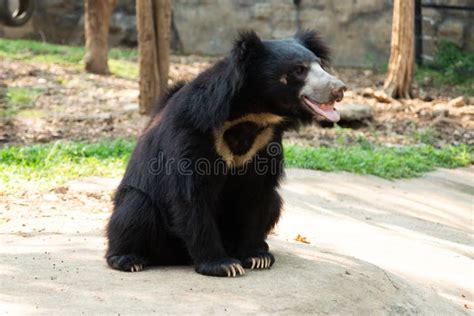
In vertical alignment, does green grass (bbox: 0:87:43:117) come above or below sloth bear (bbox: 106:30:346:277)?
below

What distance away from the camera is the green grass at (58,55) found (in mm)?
13141

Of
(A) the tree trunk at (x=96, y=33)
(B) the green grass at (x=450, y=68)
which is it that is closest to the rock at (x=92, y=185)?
(A) the tree trunk at (x=96, y=33)

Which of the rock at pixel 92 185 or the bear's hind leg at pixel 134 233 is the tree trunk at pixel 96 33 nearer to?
the rock at pixel 92 185

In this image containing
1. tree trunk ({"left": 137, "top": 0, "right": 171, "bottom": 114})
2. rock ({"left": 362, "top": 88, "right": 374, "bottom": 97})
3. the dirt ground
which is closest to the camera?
tree trunk ({"left": 137, "top": 0, "right": 171, "bottom": 114})

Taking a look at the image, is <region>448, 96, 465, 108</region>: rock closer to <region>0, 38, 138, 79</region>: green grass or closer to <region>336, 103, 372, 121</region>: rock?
<region>336, 103, 372, 121</region>: rock

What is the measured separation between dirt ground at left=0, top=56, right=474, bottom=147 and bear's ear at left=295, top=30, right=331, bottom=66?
493 cm

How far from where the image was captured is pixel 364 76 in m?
13.9

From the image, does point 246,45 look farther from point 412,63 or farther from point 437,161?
point 412,63

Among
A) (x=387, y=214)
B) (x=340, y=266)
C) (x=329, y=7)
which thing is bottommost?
(x=387, y=214)

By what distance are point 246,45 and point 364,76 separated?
1003cm

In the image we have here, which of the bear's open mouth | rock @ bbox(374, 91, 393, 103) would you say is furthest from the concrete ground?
rock @ bbox(374, 91, 393, 103)

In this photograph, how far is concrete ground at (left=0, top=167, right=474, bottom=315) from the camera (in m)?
3.72

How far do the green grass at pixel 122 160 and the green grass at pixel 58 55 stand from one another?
14.6 ft

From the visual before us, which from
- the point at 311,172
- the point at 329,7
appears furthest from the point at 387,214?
the point at 329,7
